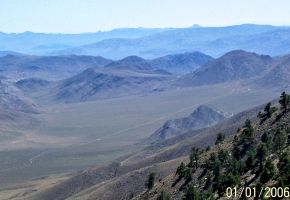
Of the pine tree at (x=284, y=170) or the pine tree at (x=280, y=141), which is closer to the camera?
the pine tree at (x=284, y=170)

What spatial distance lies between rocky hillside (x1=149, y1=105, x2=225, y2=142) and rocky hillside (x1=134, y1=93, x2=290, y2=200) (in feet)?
351

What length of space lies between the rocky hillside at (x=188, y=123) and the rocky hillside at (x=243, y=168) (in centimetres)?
10713

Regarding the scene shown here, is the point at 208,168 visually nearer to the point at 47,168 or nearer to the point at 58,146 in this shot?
the point at 47,168

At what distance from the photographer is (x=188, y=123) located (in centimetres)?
17600

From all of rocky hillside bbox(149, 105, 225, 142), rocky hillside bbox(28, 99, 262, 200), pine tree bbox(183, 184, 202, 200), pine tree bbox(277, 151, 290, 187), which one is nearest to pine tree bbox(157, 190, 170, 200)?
pine tree bbox(183, 184, 202, 200)

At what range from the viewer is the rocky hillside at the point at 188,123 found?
16255 centimetres

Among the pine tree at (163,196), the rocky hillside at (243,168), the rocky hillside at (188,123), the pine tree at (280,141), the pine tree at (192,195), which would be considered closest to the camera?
the rocky hillside at (243,168)

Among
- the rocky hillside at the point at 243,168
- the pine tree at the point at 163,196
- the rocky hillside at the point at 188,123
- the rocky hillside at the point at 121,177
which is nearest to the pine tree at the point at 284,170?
the rocky hillside at the point at 243,168

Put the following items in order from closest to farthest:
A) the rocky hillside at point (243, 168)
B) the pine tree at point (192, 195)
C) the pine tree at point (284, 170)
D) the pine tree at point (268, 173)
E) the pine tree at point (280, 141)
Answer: the pine tree at point (284, 170) < the rocky hillside at point (243, 168) < the pine tree at point (268, 173) < the pine tree at point (192, 195) < the pine tree at point (280, 141)

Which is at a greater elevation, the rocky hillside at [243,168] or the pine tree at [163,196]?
the rocky hillside at [243,168]

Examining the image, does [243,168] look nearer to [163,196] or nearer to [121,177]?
[163,196]

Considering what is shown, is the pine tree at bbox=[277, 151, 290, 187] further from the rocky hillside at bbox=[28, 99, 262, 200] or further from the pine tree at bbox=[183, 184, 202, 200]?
the rocky hillside at bbox=[28, 99, 262, 200]

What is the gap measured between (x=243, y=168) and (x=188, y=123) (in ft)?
446

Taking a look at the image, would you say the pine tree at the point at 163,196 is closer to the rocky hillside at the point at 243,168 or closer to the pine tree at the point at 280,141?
the rocky hillside at the point at 243,168
